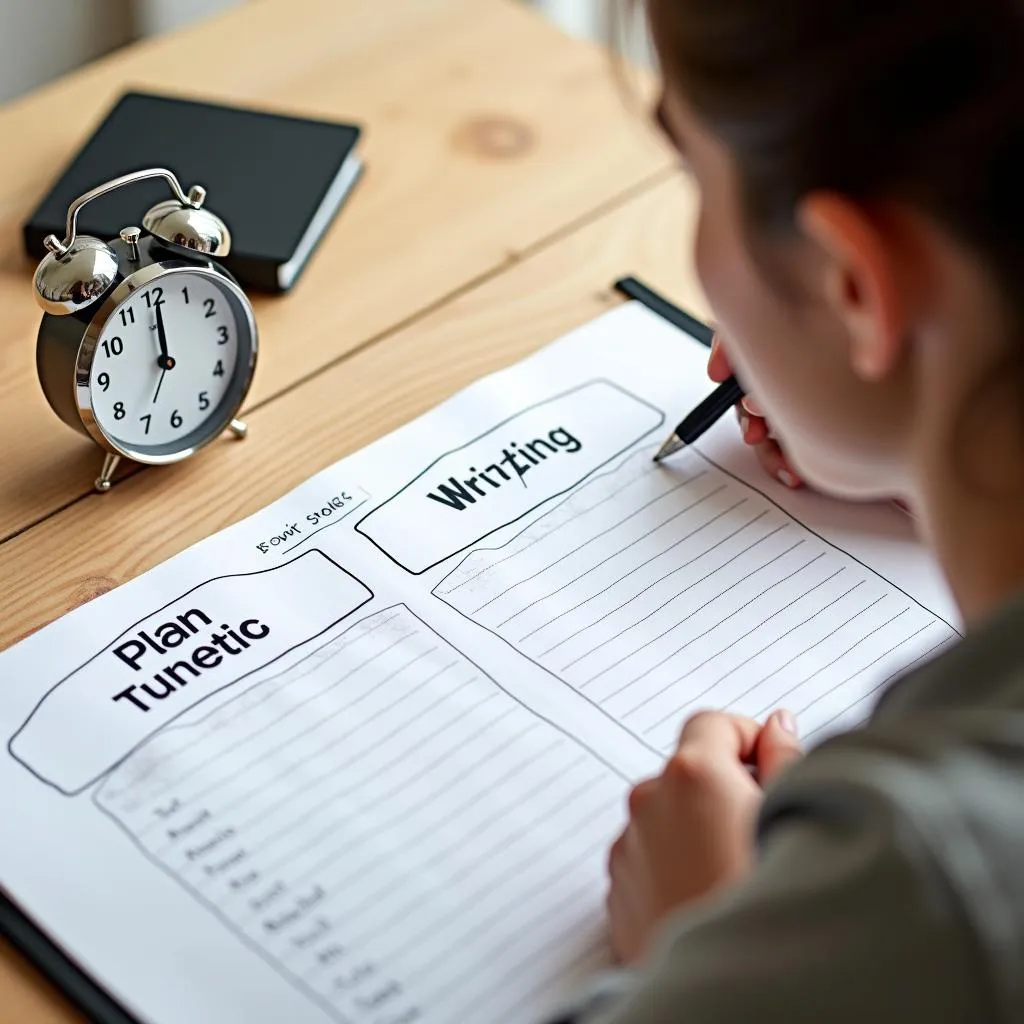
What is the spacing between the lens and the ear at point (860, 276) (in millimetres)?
496

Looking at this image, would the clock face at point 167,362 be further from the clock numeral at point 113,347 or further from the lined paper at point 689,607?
the lined paper at point 689,607

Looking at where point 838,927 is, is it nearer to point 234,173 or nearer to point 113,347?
point 113,347

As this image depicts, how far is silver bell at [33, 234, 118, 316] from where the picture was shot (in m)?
0.75

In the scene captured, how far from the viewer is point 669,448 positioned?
2.78ft

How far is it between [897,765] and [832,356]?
7.1 inches

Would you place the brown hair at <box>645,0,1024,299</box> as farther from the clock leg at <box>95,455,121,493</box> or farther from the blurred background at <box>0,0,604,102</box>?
the blurred background at <box>0,0,604,102</box>

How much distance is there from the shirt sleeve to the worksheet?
105 mm

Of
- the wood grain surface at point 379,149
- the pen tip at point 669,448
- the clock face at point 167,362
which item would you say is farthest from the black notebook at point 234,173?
the pen tip at point 669,448

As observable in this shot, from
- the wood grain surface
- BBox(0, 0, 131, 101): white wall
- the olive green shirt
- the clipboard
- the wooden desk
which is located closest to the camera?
the olive green shirt

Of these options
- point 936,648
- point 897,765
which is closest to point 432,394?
point 936,648

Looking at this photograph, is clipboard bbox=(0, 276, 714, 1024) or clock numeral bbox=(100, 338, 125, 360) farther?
clock numeral bbox=(100, 338, 125, 360)

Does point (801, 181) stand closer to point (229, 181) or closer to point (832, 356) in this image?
point (832, 356)

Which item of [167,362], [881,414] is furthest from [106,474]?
[881,414]

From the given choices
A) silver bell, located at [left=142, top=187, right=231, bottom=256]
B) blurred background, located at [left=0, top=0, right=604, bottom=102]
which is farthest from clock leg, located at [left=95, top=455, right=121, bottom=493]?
blurred background, located at [left=0, top=0, right=604, bottom=102]
